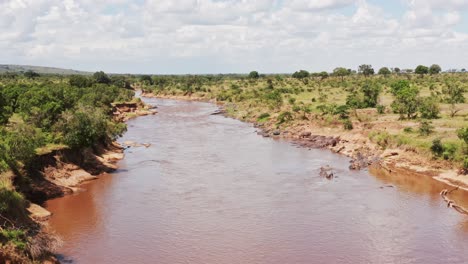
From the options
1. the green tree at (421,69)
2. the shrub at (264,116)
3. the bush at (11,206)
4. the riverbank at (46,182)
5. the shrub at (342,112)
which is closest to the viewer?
the riverbank at (46,182)

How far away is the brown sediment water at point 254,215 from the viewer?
1072 inches

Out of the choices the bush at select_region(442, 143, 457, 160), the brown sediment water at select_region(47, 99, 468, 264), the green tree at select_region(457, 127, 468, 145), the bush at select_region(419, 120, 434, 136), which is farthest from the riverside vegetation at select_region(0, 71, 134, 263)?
the green tree at select_region(457, 127, 468, 145)

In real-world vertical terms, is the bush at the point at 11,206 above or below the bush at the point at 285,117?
below

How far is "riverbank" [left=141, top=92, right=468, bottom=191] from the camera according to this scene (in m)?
43.5

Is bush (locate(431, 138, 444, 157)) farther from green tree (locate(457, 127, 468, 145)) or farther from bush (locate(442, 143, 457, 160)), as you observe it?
green tree (locate(457, 127, 468, 145))

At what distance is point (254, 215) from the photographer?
3312 cm

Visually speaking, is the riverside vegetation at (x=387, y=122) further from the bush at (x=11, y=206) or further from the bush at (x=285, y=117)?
the bush at (x=11, y=206)

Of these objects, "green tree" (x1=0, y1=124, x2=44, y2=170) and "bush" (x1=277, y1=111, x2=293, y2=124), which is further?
"bush" (x1=277, y1=111, x2=293, y2=124)

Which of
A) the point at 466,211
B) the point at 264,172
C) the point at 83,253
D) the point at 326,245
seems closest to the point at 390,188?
the point at 466,211

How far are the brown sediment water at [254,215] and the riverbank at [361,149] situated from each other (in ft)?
4.90

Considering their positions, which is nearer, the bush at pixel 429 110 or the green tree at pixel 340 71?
the bush at pixel 429 110


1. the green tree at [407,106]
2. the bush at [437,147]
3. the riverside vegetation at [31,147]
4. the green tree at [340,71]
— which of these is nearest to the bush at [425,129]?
the bush at [437,147]

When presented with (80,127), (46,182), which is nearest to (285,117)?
(80,127)

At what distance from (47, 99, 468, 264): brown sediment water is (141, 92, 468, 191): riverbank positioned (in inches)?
58.8
